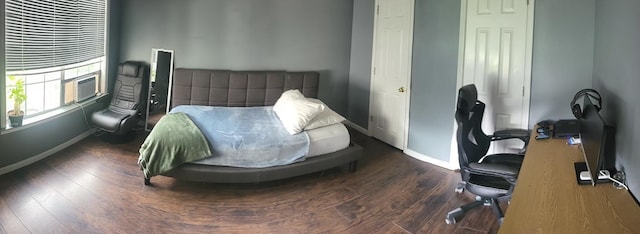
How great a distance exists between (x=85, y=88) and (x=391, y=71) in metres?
3.77

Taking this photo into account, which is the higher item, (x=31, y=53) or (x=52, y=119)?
(x=31, y=53)

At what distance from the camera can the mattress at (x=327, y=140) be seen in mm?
3922

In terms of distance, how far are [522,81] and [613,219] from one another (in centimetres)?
240

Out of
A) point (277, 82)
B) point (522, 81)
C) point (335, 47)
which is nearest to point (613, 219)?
point (522, 81)

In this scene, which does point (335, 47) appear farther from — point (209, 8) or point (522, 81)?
point (522, 81)

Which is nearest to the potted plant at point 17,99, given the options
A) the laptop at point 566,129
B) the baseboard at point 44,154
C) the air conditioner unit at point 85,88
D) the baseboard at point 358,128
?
the baseboard at point 44,154

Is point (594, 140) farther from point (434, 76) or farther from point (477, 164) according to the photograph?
point (434, 76)

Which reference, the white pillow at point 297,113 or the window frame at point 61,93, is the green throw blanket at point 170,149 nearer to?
the white pillow at point 297,113

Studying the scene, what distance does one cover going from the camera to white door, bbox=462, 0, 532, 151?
12.6 feet

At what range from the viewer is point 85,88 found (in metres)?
4.99

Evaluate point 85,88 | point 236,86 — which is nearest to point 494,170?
point 236,86

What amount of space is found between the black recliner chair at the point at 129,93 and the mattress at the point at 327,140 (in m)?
2.47

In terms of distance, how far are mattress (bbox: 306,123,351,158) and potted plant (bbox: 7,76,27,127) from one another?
2.74m

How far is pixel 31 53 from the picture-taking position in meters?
4.04
